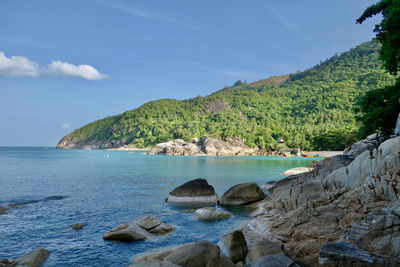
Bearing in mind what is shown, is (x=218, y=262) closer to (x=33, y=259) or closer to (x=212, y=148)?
(x=33, y=259)

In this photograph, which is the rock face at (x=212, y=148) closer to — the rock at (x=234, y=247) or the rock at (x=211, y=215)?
the rock at (x=211, y=215)

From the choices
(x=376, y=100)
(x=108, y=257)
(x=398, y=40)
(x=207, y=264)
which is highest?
(x=398, y=40)

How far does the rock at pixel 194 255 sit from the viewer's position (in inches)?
397

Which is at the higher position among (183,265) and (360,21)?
(360,21)

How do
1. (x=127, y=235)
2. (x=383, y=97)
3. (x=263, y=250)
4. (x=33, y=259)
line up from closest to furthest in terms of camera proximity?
(x=263, y=250)
(x=33, y=259)
(x=127, y=235)
(x=383, y=97)

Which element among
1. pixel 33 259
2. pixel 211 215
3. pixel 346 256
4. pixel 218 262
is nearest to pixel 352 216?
pixel 346 256

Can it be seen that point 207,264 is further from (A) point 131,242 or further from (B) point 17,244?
(B) point 17,244

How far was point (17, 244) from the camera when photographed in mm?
14336

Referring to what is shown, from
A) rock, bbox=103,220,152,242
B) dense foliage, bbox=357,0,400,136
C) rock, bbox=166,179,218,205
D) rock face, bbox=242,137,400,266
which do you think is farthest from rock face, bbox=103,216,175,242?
dense foliage, bbox=357,0,400,136

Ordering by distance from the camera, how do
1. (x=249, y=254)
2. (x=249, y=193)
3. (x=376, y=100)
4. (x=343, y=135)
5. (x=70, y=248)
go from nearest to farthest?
(x=249, y=254), (x=70, y=248), (x=376, y=100), (x=249, y=193), (x=343, y=135)

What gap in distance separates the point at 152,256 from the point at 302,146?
467ft

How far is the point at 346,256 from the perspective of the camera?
29.2 feet

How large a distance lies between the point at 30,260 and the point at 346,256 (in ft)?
41.0

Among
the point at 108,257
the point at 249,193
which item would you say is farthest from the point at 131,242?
the point at 249,193
